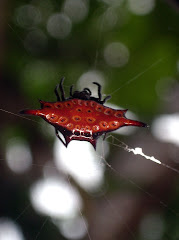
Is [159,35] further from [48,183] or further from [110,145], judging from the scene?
[48,183]

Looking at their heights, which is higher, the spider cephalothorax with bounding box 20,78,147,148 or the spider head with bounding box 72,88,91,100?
the spider head with bounding box 72,88,91,100

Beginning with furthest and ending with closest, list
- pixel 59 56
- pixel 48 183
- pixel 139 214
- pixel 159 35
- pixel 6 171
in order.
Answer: pixel 48 183, pixel 6 171, pixel 59 56, pixel 159 35, pixel 139 214

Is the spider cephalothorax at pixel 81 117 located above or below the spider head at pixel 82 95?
below

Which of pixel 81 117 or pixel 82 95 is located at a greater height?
pixel 82 95

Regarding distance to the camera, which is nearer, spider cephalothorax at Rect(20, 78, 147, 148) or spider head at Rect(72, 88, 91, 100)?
spider cephalothorax at Rect(20, 78, 147, 148)

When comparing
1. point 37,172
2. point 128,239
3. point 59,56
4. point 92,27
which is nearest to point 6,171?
point 37,172

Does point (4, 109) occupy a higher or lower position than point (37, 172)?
higher

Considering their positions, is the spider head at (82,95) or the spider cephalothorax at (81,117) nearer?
the spider cephalothorax at (81,117)

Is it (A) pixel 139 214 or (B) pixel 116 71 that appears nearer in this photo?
(A) pixel 139 214
